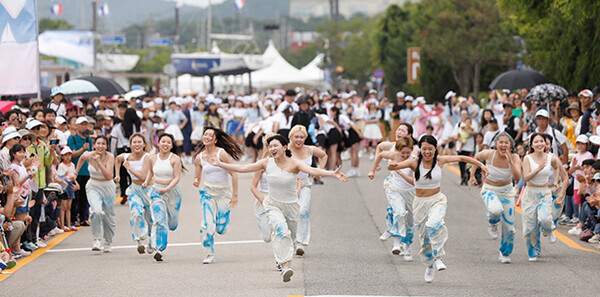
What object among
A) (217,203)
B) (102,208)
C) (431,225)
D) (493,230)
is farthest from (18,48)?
(431,225)

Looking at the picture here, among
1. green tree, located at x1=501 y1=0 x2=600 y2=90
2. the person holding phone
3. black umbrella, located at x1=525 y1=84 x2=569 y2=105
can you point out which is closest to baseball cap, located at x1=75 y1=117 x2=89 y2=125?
the person holding phone

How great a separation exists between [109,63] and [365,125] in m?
100

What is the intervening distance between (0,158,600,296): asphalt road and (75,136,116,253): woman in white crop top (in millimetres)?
277

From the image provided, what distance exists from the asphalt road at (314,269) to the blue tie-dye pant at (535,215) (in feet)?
0.81

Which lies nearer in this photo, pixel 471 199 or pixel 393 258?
pixel 393 258

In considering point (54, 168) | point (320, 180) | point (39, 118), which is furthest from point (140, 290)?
point (320, 180)

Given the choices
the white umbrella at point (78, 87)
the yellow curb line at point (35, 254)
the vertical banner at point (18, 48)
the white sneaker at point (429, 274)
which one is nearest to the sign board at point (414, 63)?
the white umbrella at point (78, 87)

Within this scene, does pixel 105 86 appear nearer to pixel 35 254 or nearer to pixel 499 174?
pixel 35 254

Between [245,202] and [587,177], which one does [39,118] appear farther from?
[587,177]

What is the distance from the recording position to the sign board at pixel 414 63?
47.1m

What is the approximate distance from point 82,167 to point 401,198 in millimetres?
5980

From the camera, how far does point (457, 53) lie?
4059cm

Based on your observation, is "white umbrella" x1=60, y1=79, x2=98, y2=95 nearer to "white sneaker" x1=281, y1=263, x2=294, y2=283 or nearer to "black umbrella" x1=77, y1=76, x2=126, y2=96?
"black umbrella" x1=77, y1=76, x2=126, y2=96

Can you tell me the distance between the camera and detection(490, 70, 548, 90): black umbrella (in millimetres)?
23766
